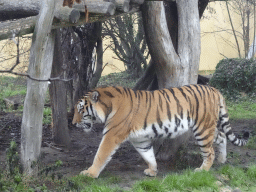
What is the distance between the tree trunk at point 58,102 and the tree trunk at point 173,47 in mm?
1583

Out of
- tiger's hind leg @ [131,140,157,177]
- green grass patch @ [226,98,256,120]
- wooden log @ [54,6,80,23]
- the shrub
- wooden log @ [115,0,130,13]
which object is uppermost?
wooden log @ [115,0,130,13]

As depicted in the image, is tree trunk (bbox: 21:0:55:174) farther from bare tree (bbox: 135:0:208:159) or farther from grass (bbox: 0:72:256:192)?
bare tree (bbox: 135:0:208:159)

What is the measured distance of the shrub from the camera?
10672mm

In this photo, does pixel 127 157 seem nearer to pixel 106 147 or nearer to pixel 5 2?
pixel 106 147

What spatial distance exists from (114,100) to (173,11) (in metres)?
2.28

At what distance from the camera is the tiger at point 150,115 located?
4.70 meters

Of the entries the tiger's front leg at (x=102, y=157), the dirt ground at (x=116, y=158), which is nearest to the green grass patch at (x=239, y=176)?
the dirt ground at (x=116, y=158)

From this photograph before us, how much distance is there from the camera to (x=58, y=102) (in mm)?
5863

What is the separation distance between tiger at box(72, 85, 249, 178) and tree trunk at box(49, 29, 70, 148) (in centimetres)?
107

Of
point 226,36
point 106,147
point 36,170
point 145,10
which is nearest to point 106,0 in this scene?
point 145,10

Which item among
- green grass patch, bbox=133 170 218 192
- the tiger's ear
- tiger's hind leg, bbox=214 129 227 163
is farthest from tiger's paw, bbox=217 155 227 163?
the tiger's ear

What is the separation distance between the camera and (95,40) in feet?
23.9

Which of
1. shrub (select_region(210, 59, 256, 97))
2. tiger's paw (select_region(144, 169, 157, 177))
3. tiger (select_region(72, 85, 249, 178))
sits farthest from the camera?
shrub (select_region(210, 59, 256, 97))

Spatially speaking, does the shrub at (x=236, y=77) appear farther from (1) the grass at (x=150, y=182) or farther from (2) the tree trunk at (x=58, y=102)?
(2) the tree trunk at (x=58, y=102)
